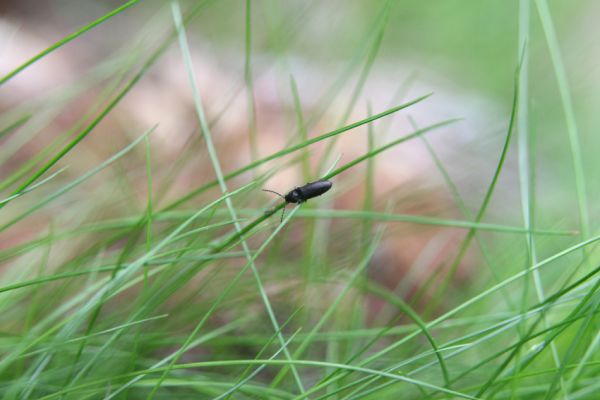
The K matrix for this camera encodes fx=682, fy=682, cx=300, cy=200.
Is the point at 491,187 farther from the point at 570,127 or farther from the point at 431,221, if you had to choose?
the point at 570,127

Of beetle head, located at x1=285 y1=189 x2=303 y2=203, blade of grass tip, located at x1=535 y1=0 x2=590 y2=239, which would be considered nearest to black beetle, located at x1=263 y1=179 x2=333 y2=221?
beetle head, located at x1=285 y1=189 x2=303 y2=203

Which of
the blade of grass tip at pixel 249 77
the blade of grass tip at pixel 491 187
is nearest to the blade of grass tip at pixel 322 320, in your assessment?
the blade of grass tip at pixel 491 187

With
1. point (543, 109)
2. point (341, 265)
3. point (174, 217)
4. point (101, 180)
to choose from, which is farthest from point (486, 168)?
point (174, 217)

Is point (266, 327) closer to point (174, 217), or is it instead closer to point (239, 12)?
point (174, 217)

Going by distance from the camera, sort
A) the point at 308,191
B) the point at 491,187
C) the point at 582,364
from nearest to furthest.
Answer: the point at 582,364 < the point at 491,187 < the point at 308,191

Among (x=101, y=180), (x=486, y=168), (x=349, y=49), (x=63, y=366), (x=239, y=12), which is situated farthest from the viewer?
(x=239, y=12)

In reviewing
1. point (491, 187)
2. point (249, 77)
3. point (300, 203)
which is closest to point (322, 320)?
point (300, 203)

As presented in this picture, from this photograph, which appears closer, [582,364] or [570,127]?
[582,364]

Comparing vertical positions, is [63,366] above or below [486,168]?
below

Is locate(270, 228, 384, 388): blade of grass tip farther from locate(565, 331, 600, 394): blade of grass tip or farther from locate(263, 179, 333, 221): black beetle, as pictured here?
locate(565, 331, 600, 394): blade of grass tip
